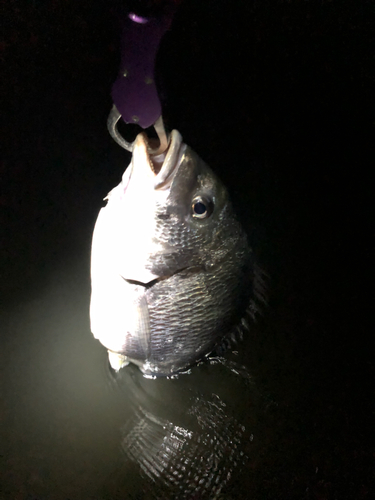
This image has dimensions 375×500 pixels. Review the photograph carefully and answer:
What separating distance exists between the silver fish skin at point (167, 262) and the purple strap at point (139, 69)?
0.07 m

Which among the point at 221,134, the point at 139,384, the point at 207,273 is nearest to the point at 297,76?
the point at 221,134

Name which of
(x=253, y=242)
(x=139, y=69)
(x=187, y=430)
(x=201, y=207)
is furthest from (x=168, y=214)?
(x=187, y=430)

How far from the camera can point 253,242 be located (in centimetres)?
107

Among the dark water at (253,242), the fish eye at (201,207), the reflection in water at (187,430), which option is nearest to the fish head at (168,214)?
the fish eye at (201,207)

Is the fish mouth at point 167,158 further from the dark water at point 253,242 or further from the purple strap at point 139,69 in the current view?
the dark water at point 253,242

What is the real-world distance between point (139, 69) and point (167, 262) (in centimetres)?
41

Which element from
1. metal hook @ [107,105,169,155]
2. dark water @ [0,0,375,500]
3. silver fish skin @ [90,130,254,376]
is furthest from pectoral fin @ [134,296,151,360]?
metal hook @ [107,105,169,155]

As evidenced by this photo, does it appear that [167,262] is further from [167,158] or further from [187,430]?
[187,430]

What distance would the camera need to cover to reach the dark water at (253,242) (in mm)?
710

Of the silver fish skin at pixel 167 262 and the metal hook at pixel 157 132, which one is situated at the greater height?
the metal hook at pixel 157 132

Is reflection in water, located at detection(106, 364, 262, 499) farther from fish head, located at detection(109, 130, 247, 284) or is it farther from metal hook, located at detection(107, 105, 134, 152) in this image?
metal hook, located at detection(107, 105, 134, 152)

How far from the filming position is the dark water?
2.33ft

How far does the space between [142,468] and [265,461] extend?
446mm

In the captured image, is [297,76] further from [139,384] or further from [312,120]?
[139,384]
